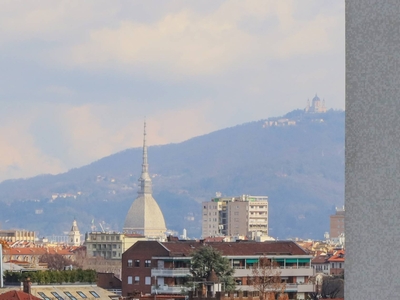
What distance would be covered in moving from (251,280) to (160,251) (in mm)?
8360

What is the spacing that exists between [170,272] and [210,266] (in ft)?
28.5

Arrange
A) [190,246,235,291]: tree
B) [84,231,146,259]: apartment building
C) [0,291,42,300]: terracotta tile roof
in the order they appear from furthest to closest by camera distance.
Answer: [84,231,146,259]: apartment building
[190,246,235,291]: tree
[0,291,42,300]: terracotta tile roof

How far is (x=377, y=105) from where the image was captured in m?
5.27

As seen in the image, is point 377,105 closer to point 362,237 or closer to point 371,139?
point 371,139

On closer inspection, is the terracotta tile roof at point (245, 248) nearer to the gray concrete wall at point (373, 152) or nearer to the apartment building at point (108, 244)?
the gray concrete wall at point (373, 152)

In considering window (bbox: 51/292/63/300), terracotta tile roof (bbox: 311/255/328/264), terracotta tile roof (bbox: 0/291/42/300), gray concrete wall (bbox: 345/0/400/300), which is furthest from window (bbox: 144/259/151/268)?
gray concrete wall (bbox: 345/0/400/300)

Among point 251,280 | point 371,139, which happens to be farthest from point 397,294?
point 251,280

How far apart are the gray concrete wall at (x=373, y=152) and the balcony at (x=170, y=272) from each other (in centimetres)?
5289

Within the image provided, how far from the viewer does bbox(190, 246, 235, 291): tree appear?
5088 cm

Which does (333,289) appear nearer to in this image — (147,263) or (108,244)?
(147,263)

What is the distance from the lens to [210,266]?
2060 inches

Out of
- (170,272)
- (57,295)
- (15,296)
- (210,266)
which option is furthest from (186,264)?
(15,296)

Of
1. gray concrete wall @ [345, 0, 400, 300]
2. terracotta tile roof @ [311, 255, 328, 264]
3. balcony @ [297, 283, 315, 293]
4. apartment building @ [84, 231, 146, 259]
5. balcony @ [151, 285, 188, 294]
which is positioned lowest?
gray concrete wall @ [345, 0, 400, 300]

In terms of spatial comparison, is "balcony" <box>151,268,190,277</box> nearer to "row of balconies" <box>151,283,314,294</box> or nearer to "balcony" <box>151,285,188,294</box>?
"balcony" <box>151,285,188,294</box>
